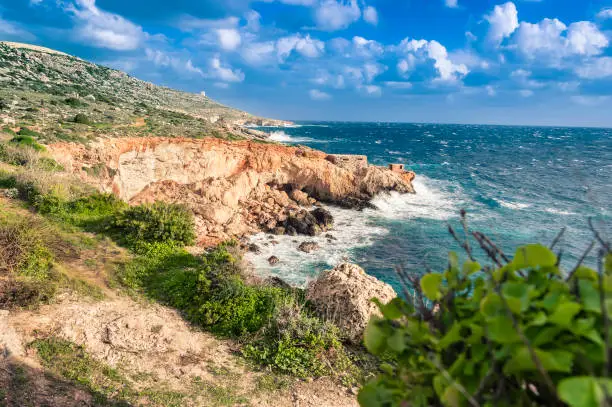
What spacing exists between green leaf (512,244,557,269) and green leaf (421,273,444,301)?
429mm

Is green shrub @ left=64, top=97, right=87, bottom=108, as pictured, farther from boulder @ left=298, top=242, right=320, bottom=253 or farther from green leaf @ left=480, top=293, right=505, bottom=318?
green leaf @ left=480, top=293, right=505, bottom=318

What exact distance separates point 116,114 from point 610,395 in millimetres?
34782

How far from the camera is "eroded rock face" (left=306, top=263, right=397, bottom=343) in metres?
Result: 8.34

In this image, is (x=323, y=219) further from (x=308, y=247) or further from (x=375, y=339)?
(x=375, y=339)

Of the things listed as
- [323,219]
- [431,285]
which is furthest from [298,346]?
[323,219]

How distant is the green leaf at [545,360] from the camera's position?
1574 millimetres

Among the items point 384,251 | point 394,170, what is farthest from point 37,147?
point 394,170

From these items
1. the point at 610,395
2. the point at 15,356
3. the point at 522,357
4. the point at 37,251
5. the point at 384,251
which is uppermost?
the point at 610,395

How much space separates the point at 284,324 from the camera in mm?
7777

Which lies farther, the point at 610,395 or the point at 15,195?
the point at 15,195

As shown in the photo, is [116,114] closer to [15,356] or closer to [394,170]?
[394,170]

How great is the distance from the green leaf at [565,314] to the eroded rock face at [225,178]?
1931 centimetres

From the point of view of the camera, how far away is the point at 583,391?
1.29 m

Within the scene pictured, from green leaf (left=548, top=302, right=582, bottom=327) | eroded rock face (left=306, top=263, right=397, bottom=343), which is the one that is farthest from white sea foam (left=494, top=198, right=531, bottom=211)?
green leaf (left=548, top=302, right=582, bottom=327)
